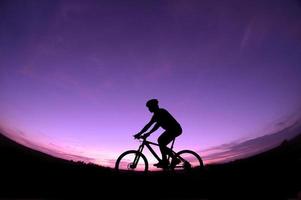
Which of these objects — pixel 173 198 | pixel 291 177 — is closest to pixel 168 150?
pixel 173 198

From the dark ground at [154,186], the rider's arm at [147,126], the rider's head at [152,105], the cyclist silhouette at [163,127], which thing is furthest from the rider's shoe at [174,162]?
the dark ground at [154,186]

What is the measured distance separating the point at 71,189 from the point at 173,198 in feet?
7.60

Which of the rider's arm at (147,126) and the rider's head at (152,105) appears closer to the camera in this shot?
the rider's head at (152,105)

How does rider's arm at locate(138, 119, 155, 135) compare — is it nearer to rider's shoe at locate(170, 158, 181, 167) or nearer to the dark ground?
rider's shoe at locate(170, 158, 181, 167)

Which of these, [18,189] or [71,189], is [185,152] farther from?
[18,189]

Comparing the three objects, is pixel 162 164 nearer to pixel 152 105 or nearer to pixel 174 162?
pixel 174 162

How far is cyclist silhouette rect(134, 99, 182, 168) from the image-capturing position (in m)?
8.22

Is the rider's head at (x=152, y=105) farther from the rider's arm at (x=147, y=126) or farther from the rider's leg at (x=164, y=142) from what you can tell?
the rider's leg at (x=164, y=142)

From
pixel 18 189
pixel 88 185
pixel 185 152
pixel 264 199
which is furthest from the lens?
pixel 185 152

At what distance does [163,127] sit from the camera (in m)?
8.28

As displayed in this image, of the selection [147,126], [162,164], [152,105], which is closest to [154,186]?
[162,164]

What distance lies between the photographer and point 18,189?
445cm

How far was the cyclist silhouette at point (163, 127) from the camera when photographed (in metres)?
8.22

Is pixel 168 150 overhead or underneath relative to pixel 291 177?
overhead
